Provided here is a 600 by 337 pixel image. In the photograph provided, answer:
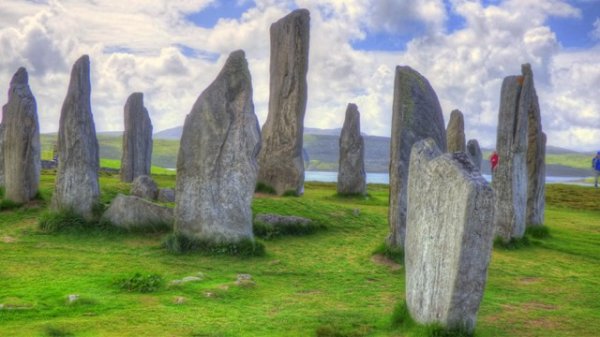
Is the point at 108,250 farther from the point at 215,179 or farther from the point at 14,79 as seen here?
the point at 14,79

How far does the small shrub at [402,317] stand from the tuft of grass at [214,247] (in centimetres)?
730

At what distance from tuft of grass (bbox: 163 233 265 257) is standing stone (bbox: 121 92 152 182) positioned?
57.7ft

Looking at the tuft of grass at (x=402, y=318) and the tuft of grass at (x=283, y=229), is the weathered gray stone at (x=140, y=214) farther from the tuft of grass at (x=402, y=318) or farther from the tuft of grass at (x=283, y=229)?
the tuft of grass at (x=402, y=318)

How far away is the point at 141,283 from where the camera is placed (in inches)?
563

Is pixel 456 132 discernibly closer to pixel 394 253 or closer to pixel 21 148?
pixel 394 253

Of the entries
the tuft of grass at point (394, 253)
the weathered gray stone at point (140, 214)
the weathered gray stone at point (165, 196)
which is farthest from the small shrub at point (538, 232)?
the weathered gray stone at point (165, 196)

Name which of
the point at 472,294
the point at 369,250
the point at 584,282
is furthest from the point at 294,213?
the point at 472,294

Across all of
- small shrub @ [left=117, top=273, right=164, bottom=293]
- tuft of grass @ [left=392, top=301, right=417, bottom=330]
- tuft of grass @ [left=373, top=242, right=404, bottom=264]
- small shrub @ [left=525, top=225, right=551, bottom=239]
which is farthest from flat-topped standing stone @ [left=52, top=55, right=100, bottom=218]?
small shrub @ [left=525, top=225, right=551, bottom=239]

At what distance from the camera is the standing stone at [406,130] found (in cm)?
1797

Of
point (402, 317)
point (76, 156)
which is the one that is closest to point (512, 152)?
point (402, 317)

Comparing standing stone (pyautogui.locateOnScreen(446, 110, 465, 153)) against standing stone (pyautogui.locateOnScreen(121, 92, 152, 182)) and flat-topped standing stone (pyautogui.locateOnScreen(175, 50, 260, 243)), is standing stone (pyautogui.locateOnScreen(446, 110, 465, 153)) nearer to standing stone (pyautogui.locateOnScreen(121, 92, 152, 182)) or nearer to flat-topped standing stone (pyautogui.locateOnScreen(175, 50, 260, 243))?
standing stone (pyautogui.locateOnScreen(121, 92, 152, 182))

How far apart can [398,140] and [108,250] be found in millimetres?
9006

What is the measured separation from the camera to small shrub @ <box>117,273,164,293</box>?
1416 centimetres

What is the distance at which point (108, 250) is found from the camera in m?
19.5
